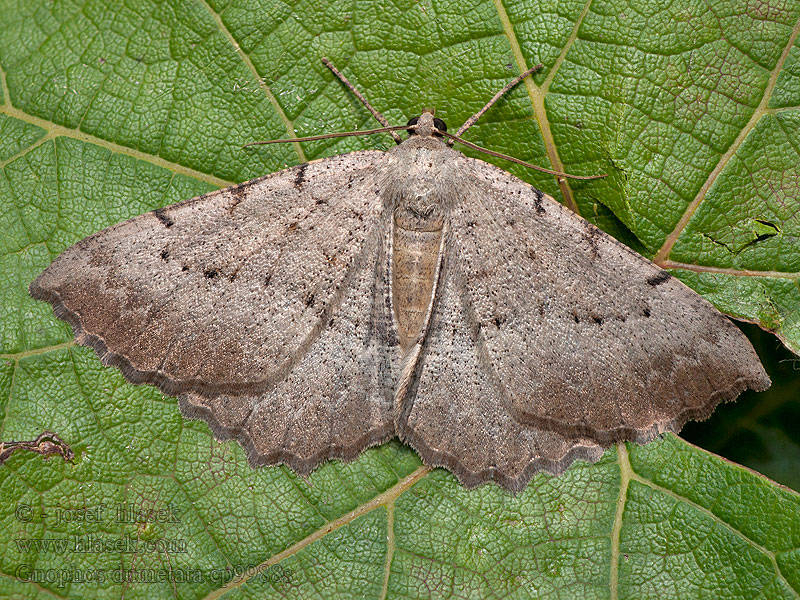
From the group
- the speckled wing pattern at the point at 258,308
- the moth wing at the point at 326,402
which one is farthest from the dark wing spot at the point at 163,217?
the moth wing at the point at 326,402

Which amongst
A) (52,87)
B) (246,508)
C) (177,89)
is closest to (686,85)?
(177,89)

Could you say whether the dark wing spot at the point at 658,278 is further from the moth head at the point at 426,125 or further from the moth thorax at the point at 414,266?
the moth head at the point at 426,125

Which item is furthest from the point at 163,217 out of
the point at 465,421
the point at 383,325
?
the point at 465,421

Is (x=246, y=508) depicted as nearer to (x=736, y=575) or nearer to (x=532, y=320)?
(x=532, y=320)

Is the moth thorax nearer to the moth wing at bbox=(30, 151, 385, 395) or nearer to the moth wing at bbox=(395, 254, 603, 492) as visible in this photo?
the moth wing at bbox=(395, 254, 603, 492)

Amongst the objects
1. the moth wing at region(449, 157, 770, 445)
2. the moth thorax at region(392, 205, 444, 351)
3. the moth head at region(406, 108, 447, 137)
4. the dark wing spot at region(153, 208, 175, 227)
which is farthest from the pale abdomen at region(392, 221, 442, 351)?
the dark wing spot at region(153, 208, 175, 227)

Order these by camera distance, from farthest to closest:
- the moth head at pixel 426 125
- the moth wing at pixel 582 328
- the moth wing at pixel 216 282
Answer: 1. the moth head at pixel 426 125
2. the moth wing at pixel 216 282
3. the moth wing at pixel 582 328

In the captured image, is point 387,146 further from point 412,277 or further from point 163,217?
point 163,217
